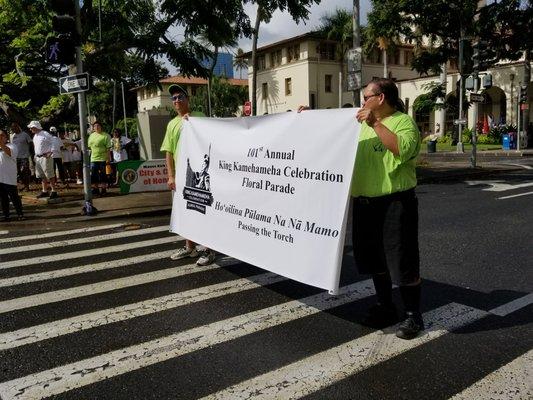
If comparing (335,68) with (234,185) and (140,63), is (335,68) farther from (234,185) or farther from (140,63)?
(234,185)

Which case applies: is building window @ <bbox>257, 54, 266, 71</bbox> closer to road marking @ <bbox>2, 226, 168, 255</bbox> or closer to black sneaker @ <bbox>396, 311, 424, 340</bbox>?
road marking @ <bbox>2, 226, 168, 255</bbox>

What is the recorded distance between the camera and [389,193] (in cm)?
360

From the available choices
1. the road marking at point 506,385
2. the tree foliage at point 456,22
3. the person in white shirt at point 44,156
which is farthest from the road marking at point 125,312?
the tree foliage at point 456,22

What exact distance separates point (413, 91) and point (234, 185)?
45217 millimetres

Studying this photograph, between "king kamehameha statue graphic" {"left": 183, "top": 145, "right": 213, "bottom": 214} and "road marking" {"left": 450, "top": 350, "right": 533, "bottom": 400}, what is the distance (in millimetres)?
3057

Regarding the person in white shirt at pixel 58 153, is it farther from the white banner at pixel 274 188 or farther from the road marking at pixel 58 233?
the white banner at pixel 274 188

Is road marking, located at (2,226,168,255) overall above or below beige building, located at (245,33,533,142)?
below

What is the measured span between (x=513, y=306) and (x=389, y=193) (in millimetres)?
1796

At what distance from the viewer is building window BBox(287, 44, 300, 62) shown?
169 ft

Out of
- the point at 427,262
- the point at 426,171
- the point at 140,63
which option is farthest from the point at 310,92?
the point at 427,262

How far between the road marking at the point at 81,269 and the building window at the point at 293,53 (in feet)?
157

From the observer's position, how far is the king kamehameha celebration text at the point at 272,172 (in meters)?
3.80

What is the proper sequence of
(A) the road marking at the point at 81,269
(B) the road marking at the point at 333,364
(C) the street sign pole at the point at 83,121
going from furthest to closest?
(C) the street sign pole at the point at 83,121 → (A) the road marking at the point at 81,269 → (B) the road marking at the point at 333,364

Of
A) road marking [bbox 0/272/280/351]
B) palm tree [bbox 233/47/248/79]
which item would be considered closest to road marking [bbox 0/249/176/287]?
road marking [bbox 0/272/280/351]
